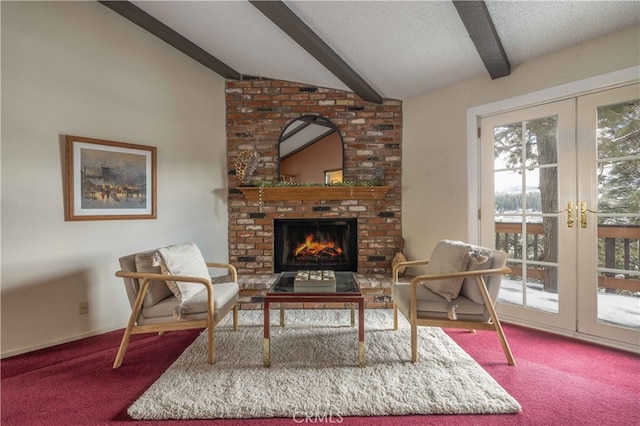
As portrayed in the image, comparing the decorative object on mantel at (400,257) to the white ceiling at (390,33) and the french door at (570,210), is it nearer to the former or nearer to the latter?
the french door at (570,210)

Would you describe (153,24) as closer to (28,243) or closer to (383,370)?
(28,243)

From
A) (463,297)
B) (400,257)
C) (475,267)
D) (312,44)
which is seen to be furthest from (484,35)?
(400,257)

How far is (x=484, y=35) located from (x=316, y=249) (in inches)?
109

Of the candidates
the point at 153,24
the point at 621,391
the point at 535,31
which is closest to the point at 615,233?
the point at 621,391

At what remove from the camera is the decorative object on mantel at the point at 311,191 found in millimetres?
3537

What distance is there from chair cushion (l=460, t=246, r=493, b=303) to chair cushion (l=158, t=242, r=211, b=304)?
6.28 feet

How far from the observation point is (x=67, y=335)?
8.22 feet

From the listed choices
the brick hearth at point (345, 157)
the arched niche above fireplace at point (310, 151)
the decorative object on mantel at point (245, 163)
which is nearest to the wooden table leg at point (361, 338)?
the brick hearth at point (345, 157)

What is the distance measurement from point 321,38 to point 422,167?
1825mm

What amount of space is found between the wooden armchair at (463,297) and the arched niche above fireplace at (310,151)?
1.93 m

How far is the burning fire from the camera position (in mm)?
3836

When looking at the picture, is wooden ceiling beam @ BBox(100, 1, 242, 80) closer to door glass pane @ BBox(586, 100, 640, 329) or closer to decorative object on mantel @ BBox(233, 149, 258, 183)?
decorative object on mantel @ BBox(233, 149, 258, 183)

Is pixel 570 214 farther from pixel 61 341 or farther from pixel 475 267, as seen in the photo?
pixel 61 341

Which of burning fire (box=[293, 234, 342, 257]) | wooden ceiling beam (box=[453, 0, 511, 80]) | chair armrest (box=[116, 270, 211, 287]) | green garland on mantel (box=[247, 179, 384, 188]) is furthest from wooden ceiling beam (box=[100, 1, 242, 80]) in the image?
wooden ceiling beam (box=[453, 0, 511, 80])
